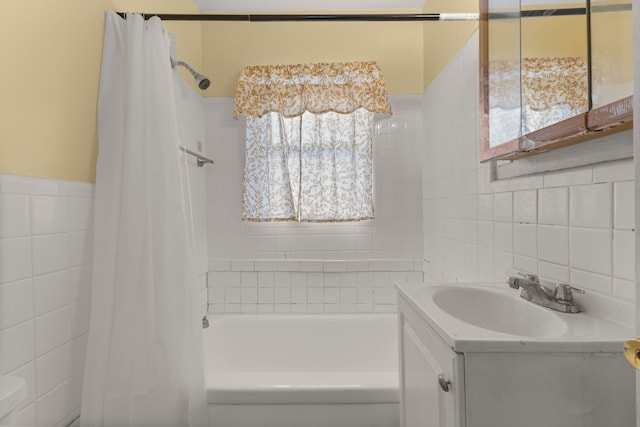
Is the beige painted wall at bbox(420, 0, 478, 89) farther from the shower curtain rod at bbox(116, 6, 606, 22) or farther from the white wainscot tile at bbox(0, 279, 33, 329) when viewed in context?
the white wainscot tile at bbox(0, 279, 33, 329)

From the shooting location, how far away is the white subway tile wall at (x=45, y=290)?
35.1 inches

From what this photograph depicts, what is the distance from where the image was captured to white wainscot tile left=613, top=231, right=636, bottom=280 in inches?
30.3

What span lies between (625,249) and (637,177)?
0.55 m

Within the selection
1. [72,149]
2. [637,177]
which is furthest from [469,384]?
[72,149]

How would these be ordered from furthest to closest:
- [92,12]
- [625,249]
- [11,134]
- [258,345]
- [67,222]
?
1. [258,345]
2. [92,12]
3. [67,222]
4. [11,134]
5. [625,249]

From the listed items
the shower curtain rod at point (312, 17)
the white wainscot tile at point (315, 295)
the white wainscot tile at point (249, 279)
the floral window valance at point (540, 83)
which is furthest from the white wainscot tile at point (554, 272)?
the white wainscot tile at point (249, 279)

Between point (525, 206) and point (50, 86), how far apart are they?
160 cm

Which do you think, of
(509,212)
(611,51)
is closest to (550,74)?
(611,51)

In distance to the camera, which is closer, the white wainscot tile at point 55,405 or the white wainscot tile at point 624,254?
the white wainscot tile at point 624,254

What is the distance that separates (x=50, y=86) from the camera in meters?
1.04

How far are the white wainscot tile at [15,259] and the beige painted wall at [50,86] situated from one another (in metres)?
0.19

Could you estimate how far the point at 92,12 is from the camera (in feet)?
4.01

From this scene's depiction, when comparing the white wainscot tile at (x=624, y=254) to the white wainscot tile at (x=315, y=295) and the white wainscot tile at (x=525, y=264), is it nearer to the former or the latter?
the white wainscot tile at (x=525, y=264)

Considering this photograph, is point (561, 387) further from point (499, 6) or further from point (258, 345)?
point (258, 345)
